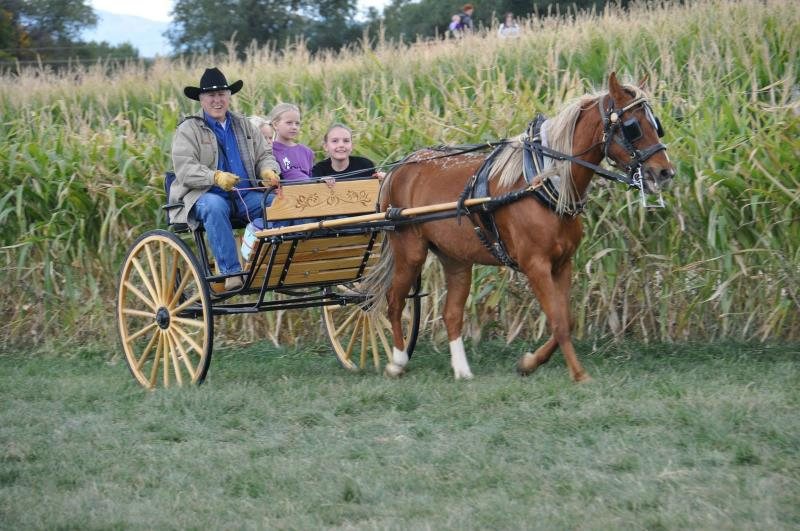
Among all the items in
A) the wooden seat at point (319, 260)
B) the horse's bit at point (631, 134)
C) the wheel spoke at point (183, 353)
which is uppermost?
the horse's bit at point (631, 134)

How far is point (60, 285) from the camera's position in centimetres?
962

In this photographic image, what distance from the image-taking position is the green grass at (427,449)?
4.33 meters

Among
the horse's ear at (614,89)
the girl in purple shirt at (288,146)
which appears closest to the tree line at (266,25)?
the girl in purple shirt at (288,146)

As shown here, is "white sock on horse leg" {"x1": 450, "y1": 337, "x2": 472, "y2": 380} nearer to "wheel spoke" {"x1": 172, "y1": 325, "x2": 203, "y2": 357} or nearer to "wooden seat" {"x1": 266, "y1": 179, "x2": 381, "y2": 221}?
"wooden seat" {"x1": 266, "y1": 179, "x2": 381, "y2": 221}

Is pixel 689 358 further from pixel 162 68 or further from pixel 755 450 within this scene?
pixel 162 68

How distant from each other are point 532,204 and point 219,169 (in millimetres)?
2172

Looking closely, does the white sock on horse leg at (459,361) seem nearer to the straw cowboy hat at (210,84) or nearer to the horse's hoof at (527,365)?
the horse's hoof at (527,365)

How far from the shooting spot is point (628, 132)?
612cm

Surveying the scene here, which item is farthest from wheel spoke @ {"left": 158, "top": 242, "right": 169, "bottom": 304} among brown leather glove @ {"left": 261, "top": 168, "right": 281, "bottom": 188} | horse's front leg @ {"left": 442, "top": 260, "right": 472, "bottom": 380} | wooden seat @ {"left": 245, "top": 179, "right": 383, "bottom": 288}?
horse's front leg @ {"left": 442, "top": 260, "right": 472, "bottom": 380}

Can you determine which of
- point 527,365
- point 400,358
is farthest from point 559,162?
point 400,358

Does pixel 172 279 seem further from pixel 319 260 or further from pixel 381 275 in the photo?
pixel 381 275

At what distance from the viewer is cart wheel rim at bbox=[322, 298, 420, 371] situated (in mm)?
7812

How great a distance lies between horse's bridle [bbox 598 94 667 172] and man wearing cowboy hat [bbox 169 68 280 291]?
2.05m

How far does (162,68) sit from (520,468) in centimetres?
1320
